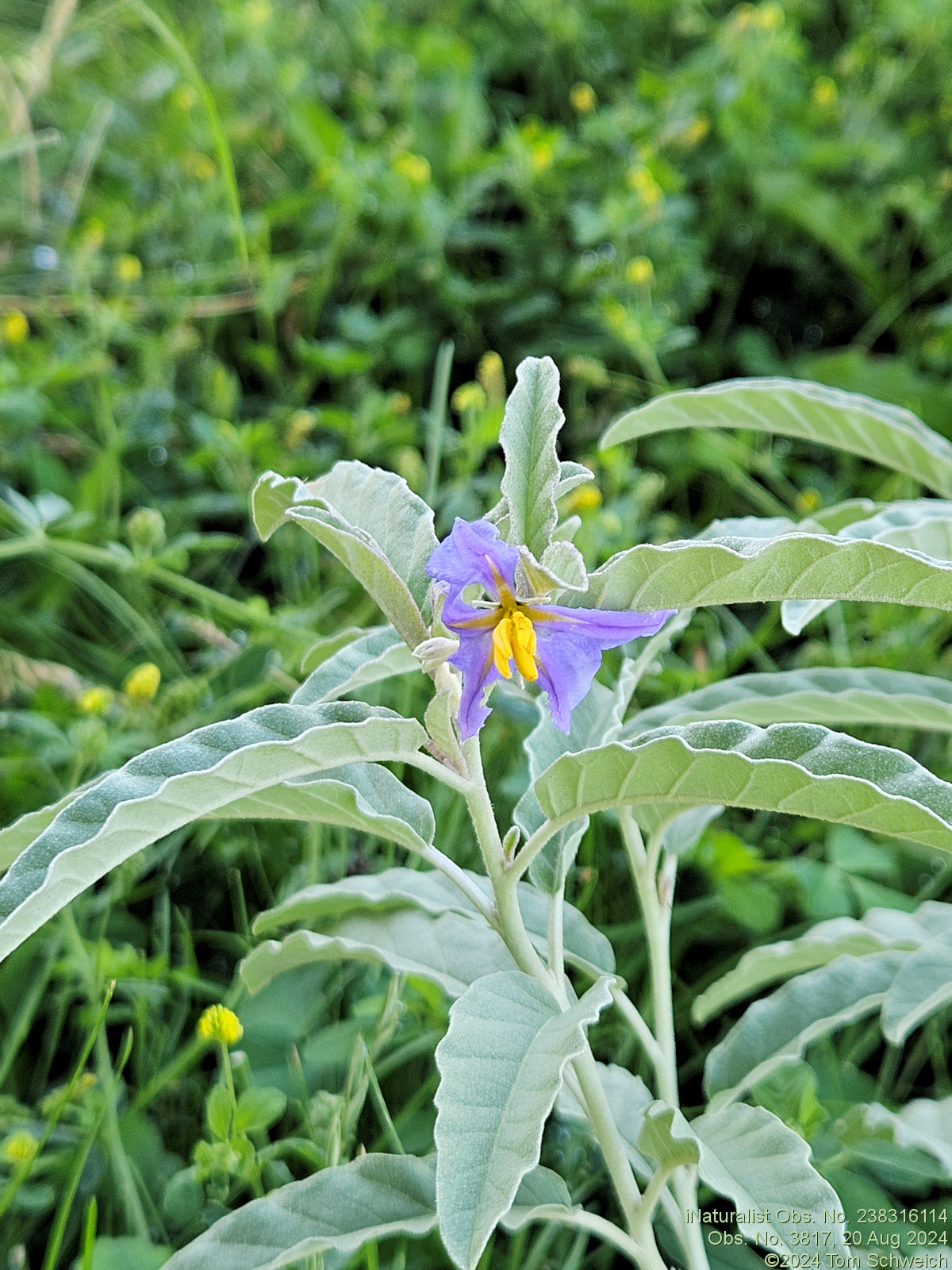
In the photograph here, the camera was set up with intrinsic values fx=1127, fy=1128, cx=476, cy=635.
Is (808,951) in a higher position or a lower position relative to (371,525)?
lower

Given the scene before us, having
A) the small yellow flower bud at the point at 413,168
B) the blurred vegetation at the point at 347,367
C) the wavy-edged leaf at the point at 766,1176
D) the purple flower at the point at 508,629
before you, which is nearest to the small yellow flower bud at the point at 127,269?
the blurred vegetation at the point at 347,367

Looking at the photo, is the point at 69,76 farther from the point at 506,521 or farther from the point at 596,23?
the point at 506,521

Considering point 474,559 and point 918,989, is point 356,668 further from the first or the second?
point 918,989

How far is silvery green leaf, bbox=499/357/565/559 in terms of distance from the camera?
724mm

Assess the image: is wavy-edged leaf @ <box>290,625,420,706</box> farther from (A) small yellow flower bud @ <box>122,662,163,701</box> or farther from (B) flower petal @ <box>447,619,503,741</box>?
(A) small yellow flower bud @ <box>122,662,163,701</box>

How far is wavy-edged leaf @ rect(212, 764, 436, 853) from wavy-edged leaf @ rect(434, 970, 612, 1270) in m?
0.13

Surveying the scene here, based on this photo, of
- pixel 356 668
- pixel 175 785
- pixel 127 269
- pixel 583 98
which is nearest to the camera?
pixel 175 785

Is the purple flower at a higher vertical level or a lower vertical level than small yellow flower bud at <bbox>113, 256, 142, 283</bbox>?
lower

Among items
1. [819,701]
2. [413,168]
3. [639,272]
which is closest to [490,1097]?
[819,701]

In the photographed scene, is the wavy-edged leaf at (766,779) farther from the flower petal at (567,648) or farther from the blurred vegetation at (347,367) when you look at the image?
the blurred vegetation at (347,367)

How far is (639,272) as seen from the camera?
1.91 m

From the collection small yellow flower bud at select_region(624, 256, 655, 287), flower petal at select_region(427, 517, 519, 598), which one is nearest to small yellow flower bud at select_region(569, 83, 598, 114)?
small yellow flower bud at select_region(624, 256, 655, 287)

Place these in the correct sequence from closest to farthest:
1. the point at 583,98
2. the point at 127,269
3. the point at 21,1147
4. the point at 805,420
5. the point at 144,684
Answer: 1. the point at 21,1147
2. the point at 805,420
3. the point at 144,684
4. the point at 127,269
5. the point at 583,98

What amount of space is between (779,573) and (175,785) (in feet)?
1.21
